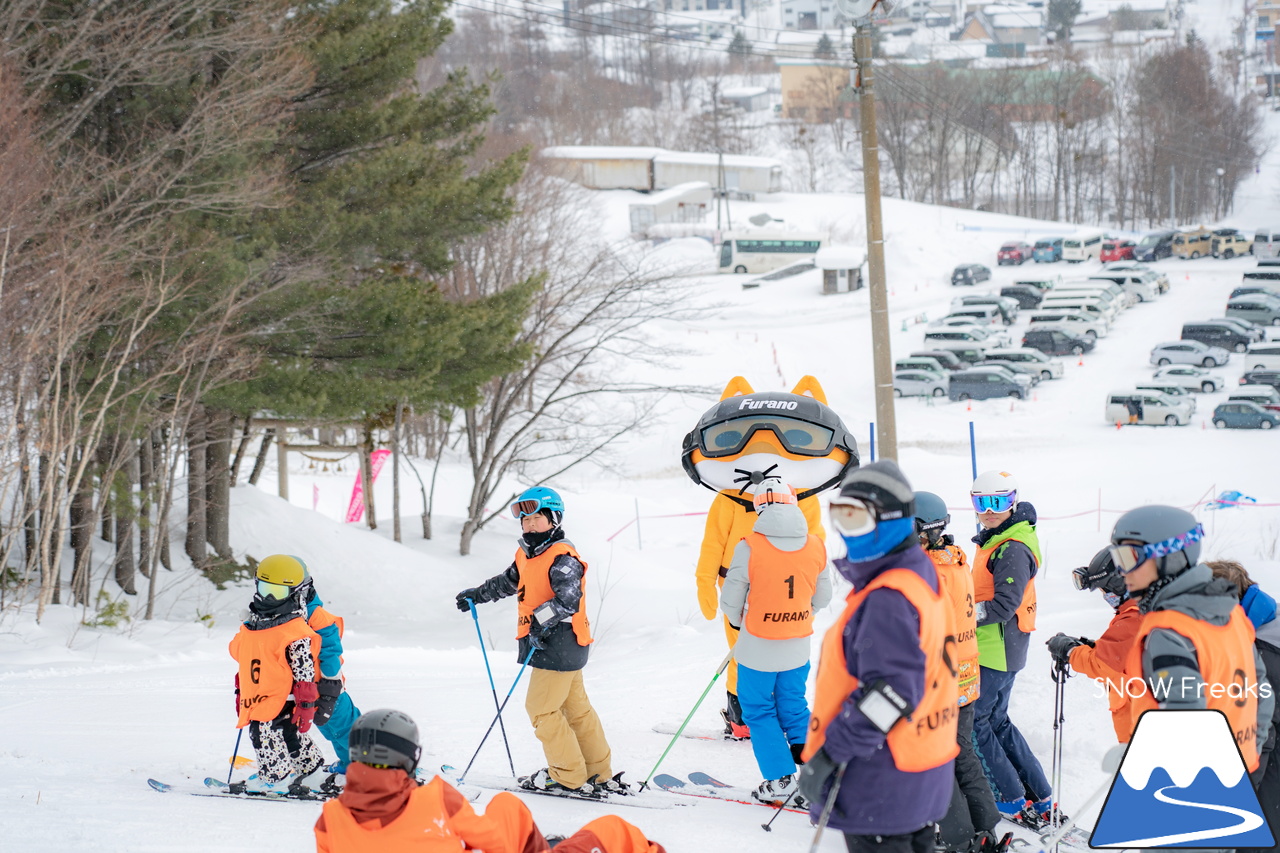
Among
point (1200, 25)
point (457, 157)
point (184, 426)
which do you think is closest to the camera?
point (184, 426)

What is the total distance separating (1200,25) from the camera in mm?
116562

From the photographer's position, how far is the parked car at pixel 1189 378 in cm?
2678

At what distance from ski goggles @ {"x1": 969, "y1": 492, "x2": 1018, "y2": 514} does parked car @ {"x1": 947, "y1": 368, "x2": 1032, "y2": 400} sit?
24.7m

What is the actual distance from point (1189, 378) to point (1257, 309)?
7286 millimetres

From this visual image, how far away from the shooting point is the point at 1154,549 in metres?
3.36

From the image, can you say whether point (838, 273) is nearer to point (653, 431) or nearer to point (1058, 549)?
point (653, 431)

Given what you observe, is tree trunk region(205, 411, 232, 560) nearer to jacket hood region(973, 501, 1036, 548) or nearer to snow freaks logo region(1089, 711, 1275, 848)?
jacket hood region(973, 501, 1036, 548)

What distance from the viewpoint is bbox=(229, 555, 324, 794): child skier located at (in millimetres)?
4836

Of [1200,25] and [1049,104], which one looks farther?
[1200,25]

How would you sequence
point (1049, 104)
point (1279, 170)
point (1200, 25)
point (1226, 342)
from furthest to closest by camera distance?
point (1200, 25) < point (1049, 104) < point (1279, 170) < point (1226, 342)

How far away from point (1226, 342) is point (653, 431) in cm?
1700

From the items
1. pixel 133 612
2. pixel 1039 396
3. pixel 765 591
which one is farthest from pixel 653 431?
pixel 765 591

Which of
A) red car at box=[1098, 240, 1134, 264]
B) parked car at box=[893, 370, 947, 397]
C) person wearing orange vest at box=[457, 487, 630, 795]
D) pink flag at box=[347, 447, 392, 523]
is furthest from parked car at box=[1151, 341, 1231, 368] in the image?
person wearing orange vest at box=[457, 487, 630, 795]

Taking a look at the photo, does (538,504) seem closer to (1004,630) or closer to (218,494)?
(1004,630)
